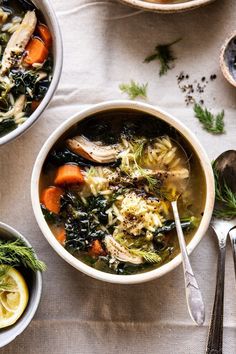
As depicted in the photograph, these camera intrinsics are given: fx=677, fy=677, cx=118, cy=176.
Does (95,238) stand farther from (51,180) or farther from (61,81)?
(61,81)

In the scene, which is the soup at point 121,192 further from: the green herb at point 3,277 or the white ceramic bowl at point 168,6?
the white ceramic bowl at point 168,6

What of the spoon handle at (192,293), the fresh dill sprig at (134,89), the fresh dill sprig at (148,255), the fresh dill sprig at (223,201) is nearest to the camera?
the spoon handle at (192,293)

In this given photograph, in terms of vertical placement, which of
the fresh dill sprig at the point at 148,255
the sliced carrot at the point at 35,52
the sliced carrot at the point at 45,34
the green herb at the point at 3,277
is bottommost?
the green herb at the point at 3,277

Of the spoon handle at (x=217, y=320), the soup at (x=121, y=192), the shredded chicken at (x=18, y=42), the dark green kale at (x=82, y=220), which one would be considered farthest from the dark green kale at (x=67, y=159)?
the spoon handle at (x=217, y=320)

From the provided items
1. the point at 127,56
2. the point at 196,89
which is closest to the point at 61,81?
the point at 127,56

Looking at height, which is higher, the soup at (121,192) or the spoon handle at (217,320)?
the soup at (121,192)

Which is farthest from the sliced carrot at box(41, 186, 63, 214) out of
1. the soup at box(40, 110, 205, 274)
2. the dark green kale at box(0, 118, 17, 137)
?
the dark green kale at box(0, 118, 17, 137)

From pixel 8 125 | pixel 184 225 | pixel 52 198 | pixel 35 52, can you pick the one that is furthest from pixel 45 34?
pixel 184 225
